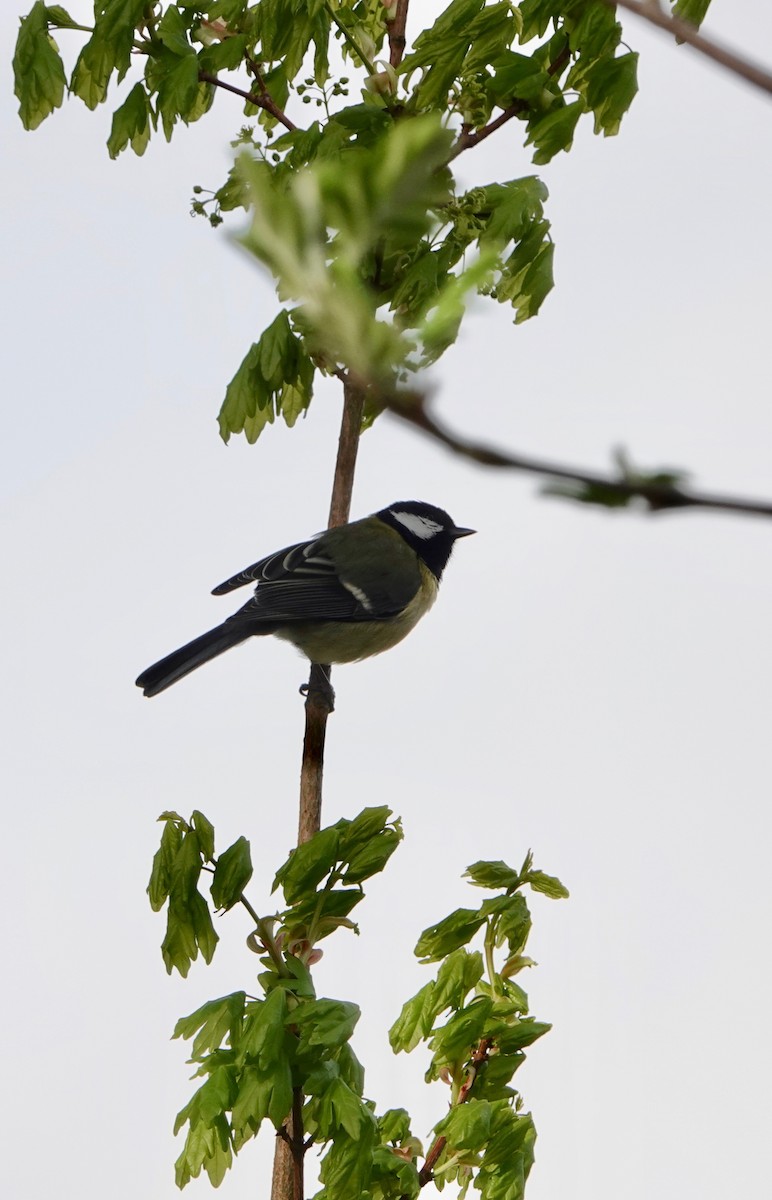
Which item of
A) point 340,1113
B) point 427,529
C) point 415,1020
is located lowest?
point 340,1113

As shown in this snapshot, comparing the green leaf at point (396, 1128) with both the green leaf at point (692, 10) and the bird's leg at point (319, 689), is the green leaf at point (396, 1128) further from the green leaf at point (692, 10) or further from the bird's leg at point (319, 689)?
the green leaf at point (692, 10)

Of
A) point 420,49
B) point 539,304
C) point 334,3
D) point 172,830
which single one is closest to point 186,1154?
point 172,830

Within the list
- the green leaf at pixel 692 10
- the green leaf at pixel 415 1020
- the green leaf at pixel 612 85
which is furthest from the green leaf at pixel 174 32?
the green leaf at pixel 415 1020

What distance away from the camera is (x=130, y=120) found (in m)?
2.82

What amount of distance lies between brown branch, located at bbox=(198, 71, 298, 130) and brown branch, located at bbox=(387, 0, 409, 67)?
277 millimetres

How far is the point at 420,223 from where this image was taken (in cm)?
63

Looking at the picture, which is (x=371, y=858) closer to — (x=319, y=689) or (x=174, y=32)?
(x=319, y=689)

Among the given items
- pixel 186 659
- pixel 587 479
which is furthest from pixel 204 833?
pixel 587 479

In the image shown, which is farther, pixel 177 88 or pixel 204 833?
pixel 177 88

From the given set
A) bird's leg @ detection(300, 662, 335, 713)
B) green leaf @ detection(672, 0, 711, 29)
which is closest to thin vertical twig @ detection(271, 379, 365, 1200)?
bird's leg @ detection(300, 662, 335, 713)

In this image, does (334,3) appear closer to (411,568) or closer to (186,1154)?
(411,568)

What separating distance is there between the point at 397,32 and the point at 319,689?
149 centimetres

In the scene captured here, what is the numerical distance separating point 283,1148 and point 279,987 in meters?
0.31

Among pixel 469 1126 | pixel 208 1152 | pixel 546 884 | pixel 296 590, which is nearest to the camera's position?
pixel 208 1152
